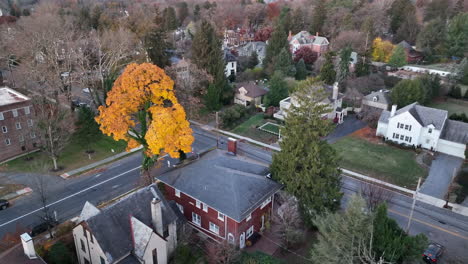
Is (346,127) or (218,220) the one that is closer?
(218,220)

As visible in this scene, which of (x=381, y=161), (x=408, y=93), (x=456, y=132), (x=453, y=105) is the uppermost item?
(x=408, y=93)

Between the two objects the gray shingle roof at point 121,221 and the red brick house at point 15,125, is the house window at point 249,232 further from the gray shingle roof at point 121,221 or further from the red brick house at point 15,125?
the red brick house at point 15,125

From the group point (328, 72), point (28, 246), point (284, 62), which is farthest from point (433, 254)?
point (284, 62)

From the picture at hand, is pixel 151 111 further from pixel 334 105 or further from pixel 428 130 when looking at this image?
pixel 428 130

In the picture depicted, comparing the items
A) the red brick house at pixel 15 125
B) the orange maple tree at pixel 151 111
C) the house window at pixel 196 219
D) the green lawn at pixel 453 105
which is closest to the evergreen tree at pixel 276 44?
the green lawn at pixel 453 105

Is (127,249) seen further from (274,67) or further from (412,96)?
(274,67)

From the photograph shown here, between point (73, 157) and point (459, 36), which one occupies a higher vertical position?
point (459, 36)

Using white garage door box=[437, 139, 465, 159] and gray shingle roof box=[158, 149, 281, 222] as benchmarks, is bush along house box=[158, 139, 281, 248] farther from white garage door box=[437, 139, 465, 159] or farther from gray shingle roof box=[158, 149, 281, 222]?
white garage door box=[437, 139, 465, 159]

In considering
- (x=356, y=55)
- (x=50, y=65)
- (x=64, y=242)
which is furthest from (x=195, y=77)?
(x=356, y=55)
